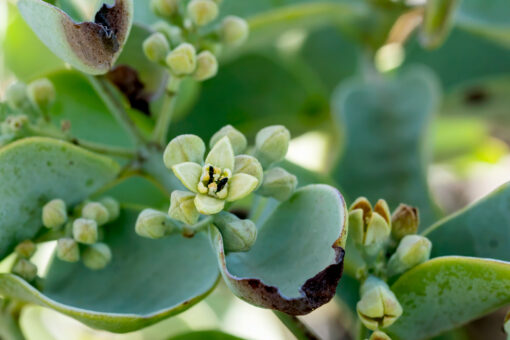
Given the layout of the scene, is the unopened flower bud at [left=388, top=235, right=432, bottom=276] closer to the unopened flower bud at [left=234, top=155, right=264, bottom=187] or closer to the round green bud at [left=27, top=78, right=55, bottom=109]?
the unopened flower bud at [left=234, top=155, right=264, bottom=187]

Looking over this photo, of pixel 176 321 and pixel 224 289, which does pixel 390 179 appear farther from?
pixel 224 289

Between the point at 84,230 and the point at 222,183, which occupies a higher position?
the point at 222,183

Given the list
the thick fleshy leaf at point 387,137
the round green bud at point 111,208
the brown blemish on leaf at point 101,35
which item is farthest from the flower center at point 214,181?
the thick fleshy leaf at point 387,137

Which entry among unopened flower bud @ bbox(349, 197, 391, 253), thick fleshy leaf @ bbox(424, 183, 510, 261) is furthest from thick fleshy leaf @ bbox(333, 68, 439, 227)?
unopened flower bud @ bbox(349, 197, 391, 253)

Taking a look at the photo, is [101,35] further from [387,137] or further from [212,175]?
[387,137]

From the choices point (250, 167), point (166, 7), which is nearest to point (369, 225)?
point (250, 167)

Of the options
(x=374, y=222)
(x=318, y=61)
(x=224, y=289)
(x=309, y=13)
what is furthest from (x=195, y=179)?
(x=224, y=289)
